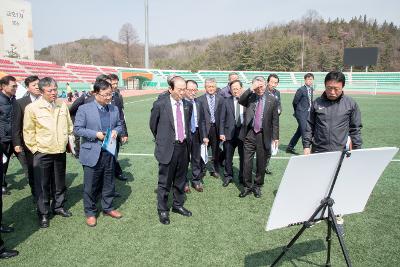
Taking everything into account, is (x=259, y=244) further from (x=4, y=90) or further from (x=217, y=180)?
(x=4, y=90)

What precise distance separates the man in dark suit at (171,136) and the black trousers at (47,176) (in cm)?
147

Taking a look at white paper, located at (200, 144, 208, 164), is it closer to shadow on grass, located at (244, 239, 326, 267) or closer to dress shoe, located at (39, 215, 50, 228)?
shadow on grass, located at (244, 239, 326, 267)

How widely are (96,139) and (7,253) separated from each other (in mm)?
1662

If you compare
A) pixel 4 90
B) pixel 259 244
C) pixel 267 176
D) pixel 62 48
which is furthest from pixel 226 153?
pixel 62 48

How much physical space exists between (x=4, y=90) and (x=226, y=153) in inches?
158

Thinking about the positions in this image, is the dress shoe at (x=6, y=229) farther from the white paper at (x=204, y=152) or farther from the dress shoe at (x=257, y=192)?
the dress shoe at (x=257, y=192)

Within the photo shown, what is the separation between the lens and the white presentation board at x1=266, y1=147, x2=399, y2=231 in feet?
7.05

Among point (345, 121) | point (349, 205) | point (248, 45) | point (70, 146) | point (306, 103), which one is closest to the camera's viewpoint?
point (349, 205)

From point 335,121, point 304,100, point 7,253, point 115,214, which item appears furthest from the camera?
point 304,100

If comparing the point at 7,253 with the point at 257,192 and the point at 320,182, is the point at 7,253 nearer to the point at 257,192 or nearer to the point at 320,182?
the point at 320,182

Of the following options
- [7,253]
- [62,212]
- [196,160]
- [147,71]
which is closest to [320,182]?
[7,253]

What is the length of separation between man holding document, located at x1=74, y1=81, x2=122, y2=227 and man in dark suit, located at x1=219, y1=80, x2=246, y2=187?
7.22 feet

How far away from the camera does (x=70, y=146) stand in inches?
187

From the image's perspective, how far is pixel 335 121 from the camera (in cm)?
369
